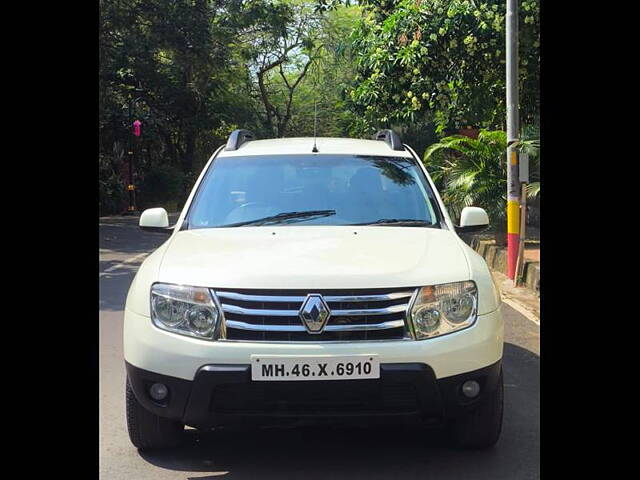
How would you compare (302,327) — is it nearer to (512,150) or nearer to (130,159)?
(512,150)

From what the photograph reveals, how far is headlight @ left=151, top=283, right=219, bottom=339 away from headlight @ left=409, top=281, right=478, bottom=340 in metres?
0.91

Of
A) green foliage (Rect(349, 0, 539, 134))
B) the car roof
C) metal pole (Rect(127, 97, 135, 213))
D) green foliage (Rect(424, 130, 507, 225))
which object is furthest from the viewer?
metal pole (Rect(127, 97, 135, 213))

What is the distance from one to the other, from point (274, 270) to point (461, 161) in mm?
9908

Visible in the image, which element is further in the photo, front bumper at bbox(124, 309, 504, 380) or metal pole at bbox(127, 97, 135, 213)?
metal pole at bbox(127, 97, 135, 213)

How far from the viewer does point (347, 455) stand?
401 cm

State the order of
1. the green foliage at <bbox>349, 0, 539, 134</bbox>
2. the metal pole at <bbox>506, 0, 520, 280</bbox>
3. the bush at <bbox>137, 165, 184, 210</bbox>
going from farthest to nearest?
1. the bush at <bbox>137, 165, 184, 210</bbox>
2. the green foliage at <bbox>349, 0, 539, 134</bbox>
3. the metal pole at <bbox>506, 0, 520, 280</bbox>

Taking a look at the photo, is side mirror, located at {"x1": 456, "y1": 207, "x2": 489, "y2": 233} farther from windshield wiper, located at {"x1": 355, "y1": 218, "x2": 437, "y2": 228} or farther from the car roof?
the car roof

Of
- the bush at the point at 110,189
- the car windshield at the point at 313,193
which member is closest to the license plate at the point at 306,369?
the car windshield at the point at 313,193

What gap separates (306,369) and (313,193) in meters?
1.61

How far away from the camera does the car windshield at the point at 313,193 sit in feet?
15.2

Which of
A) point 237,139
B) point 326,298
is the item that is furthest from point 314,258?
point 237,139

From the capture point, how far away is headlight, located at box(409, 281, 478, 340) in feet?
11.6

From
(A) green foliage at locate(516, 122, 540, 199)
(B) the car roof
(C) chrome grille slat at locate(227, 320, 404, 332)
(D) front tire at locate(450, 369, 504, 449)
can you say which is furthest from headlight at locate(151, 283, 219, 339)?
(A) green foliage at locate(516, 122, 540, 199)

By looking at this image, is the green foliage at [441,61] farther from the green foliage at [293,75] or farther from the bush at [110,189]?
the bush at [110,189]
